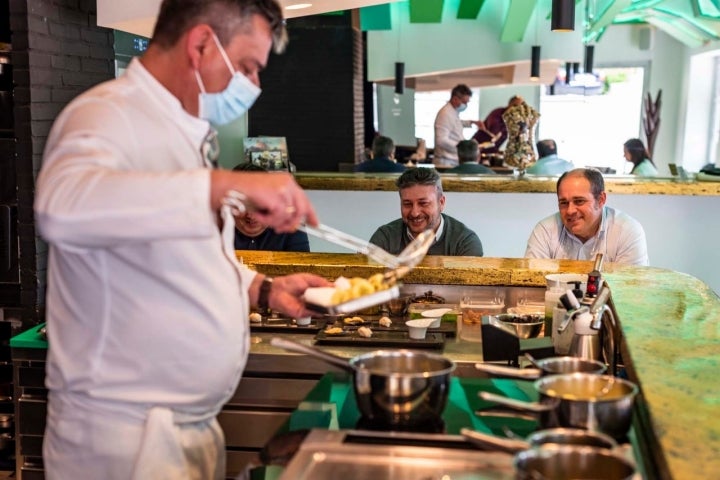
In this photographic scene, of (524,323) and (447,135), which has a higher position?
(447,135)

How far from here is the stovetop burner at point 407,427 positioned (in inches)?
72.9

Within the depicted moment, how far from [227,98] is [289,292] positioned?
524 millimetres

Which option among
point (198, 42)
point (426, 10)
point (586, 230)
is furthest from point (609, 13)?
point (198, 42)

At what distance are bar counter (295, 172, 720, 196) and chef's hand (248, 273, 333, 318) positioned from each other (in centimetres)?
429

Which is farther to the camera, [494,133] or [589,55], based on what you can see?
[494,133]

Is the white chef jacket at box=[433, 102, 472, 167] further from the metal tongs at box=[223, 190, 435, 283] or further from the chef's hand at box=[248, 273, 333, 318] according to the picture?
the metal tongs at box=[223, 190, 435, 283]

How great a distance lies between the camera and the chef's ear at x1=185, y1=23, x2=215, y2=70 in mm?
1838

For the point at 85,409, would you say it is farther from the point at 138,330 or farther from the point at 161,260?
the point at 161,260

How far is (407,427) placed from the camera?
6.09ft

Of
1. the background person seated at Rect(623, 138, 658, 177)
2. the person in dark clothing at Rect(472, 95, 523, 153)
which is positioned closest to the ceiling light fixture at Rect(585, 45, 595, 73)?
the person in dark clothing at Rect(472, 95, 523, 153)

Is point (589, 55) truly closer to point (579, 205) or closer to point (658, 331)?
point (579, 205)

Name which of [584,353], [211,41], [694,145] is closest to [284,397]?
[584,353]

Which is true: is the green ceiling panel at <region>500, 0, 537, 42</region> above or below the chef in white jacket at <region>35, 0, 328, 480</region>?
above

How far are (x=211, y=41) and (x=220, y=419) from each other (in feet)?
5.23
